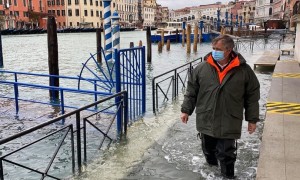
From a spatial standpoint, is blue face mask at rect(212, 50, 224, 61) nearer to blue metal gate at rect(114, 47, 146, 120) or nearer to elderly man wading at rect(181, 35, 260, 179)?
elderly man wading at rect(181, 35, 260, 179)

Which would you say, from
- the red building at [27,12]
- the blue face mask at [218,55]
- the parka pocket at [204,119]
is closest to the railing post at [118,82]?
the parka pocket at [204,119]

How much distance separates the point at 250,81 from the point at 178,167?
179 cm

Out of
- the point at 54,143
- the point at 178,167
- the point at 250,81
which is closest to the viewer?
the point at 250,81

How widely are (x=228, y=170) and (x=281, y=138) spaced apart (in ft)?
4.87

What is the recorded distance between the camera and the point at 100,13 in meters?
106

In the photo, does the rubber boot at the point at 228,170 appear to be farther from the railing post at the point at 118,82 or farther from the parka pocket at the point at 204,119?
the railing post at the point at 118,82

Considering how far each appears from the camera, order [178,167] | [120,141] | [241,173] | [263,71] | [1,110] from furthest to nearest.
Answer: [263,71] → [1,110] → [120,141] → [178,167] → [241,173]

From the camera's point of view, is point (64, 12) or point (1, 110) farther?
point (64, 12)

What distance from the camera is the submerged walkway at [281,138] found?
4.04 metres

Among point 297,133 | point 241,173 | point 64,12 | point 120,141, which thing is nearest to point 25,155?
point 120,141

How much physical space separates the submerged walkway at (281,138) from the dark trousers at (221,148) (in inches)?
15.3

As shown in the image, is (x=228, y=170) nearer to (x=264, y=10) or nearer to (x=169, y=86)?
(x=169, y=86)

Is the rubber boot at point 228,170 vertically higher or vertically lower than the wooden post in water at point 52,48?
lower

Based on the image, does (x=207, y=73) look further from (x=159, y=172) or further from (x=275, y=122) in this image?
(x=275, y=122)
